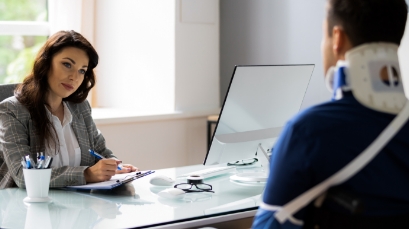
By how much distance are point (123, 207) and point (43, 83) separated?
796mm

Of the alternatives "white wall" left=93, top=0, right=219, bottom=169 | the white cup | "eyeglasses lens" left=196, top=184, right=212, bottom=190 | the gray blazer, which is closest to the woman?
the gray blazer

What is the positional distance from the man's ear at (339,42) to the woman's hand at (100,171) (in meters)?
1.06

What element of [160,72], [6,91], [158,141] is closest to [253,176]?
[6,91]

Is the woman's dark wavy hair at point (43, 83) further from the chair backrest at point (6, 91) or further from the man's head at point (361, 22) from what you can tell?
the man's head at point (361, 22)

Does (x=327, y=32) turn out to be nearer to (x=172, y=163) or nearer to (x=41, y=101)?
(x=41, y=101)

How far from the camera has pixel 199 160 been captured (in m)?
4.19

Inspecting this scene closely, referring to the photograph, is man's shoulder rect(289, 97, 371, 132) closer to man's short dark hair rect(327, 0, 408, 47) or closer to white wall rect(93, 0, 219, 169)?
man's short dark hair rect(327, 0, 408, 47)

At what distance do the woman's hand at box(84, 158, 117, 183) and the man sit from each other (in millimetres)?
952

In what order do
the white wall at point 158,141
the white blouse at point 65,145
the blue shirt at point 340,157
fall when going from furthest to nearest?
the white wall at point 158,141, the white blouse at point 65,145, the blue shirt at point 340,157

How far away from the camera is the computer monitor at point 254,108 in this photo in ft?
6.70

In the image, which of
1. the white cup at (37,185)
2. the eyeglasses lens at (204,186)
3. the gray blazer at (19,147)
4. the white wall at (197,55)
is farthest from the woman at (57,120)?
the white wall at (197,55)

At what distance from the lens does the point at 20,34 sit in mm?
3973

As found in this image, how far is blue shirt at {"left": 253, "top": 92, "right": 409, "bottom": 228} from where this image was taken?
44.4 inches

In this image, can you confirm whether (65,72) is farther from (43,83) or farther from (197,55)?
(197,55)
